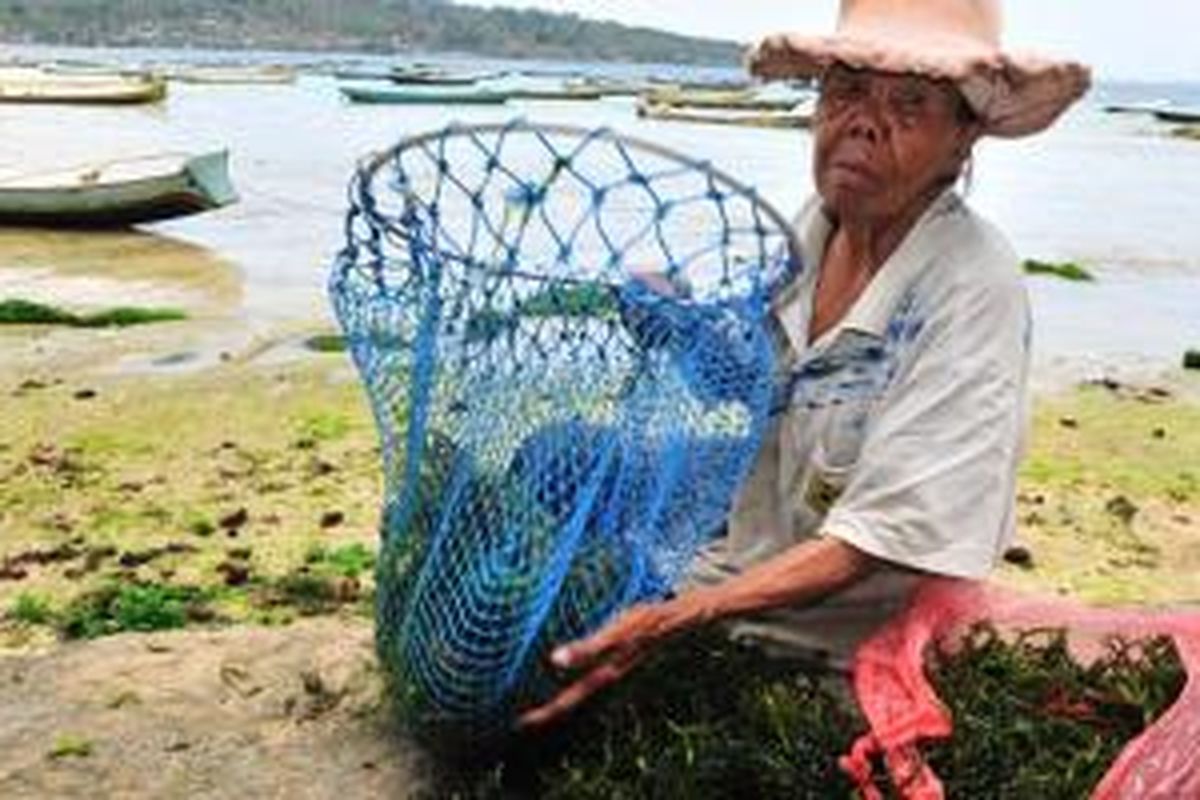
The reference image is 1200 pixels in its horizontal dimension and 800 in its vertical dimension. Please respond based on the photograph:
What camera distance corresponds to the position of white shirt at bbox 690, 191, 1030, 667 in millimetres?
3262

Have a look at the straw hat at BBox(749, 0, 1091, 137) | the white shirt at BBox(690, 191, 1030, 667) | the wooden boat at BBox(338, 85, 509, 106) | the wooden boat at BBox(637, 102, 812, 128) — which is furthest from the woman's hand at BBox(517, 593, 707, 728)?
the wooden boat at BBox(338, 85, 509, 106)

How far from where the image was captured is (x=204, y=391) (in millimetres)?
10781

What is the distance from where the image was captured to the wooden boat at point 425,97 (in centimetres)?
5588

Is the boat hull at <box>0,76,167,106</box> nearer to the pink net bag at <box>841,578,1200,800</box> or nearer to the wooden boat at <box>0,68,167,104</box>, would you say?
the wooden boat at <box>0,68,167,104</box>

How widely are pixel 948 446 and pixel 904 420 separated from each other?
0.30 ft

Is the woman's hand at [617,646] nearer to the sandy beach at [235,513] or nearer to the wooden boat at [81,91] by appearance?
the sandy beach at [235,513]

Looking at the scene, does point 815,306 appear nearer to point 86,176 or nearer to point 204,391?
point 204,391

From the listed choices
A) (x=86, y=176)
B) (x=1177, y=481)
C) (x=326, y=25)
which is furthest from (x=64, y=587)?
(x=326, y=25)

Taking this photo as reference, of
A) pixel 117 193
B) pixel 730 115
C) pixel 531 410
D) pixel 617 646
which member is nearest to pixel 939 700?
pixel 617 646

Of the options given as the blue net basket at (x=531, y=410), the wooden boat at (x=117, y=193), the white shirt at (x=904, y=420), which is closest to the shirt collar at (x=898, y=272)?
the white shirt at (x=904, y=420)

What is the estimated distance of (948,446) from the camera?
326 centimetres

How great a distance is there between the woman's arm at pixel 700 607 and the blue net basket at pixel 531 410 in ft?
0.23

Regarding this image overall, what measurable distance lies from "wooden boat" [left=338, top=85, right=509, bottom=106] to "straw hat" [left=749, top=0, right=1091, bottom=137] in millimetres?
52495

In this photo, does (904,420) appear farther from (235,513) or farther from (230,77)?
(230,77)
